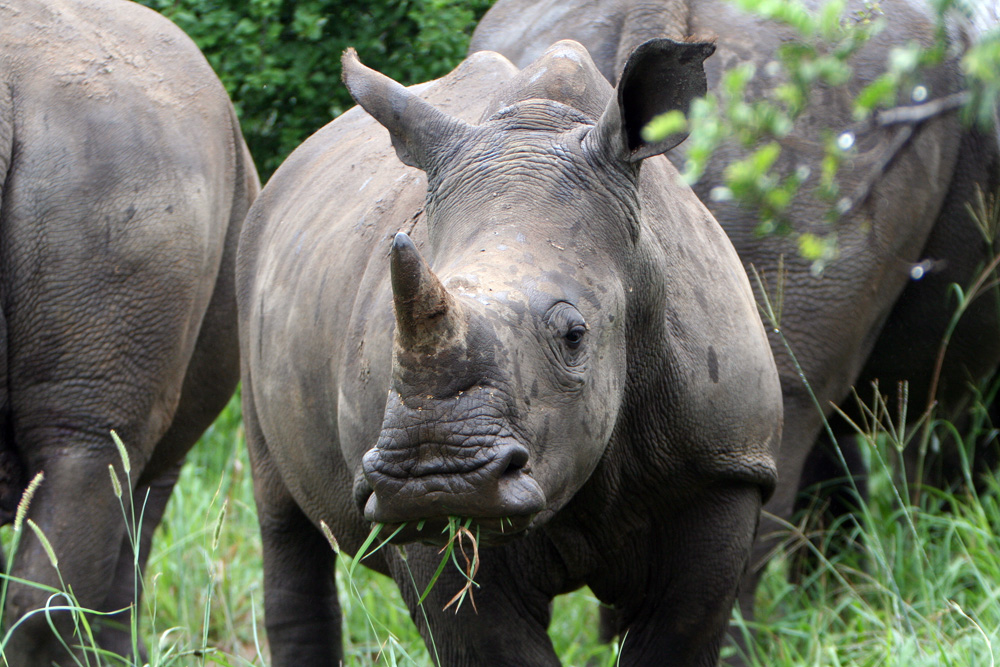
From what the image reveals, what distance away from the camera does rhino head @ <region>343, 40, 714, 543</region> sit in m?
2.29

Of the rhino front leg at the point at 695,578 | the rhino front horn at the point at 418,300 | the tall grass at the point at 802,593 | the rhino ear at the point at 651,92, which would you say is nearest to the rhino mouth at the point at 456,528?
the rhino front horn at the point at 418,300

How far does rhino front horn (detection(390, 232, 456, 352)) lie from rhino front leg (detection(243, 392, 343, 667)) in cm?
195

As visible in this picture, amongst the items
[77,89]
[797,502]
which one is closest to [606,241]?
[77,89]

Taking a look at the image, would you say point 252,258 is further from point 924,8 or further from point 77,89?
point 924,8

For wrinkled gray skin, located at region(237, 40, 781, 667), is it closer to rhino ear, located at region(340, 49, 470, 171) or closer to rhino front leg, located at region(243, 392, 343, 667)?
rhino ear, located at region(340, 49, 470, 171)

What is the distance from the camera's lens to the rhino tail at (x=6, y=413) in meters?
3.80

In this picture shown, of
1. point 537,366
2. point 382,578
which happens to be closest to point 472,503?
point 537,366

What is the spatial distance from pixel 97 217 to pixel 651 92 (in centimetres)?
186

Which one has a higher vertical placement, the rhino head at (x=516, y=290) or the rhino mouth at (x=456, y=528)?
the rhino head at (x=516, y=290)

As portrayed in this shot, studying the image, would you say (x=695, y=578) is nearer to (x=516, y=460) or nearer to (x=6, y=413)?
(x=516, y=460)

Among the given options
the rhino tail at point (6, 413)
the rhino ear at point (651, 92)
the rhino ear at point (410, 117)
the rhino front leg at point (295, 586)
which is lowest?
the rhino front leg at point (295, 586)

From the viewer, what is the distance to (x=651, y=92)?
Answer: 2.79 metres

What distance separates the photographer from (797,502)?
19.4 feet

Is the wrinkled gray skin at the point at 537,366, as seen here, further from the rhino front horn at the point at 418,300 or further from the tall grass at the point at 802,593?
the tall grass at the point at 802,593
